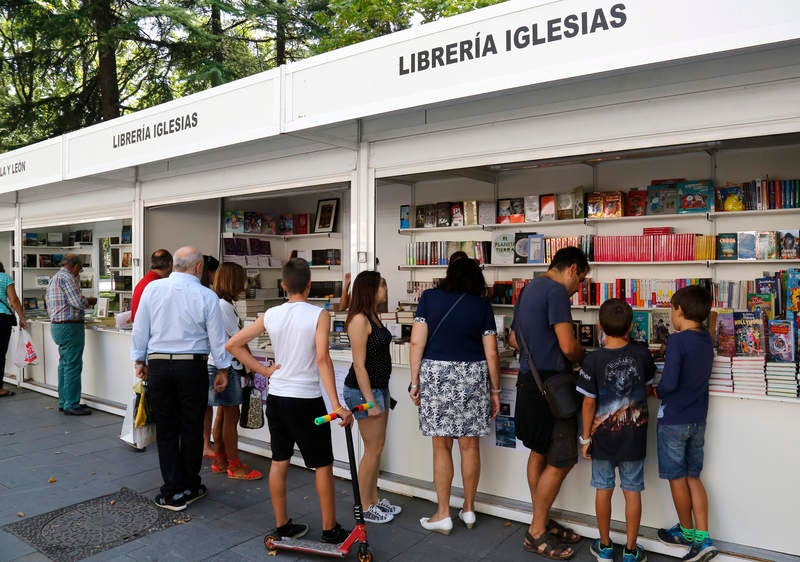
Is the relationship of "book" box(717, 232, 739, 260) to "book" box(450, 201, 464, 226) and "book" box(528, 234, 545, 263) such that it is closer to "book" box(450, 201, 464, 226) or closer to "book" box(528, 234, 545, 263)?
"book" box(528, 234, 545, 263)

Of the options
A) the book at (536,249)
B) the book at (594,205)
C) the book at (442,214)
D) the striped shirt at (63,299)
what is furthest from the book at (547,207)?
the striped shirt at (63,299)

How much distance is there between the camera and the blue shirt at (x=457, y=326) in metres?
3.41

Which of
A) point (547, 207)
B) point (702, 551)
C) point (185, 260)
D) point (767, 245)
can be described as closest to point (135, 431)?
point (185, 260)

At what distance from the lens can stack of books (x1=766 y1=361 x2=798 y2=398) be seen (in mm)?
2990

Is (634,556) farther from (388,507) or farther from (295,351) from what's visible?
(295,351)

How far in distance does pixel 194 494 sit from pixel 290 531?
104cm

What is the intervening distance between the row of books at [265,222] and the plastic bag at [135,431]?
342 centimetres

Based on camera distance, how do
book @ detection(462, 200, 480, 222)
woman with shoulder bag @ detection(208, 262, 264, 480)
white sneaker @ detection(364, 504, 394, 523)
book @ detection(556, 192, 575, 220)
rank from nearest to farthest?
1. white sneaker @ detection(364, 504, 394, 523)
2. woman with shoulder bag @ detection(208, 262, 264, 480)
3. book @ detection(556, 192, 575, 220)
4. book @ detection(462, 200, 480, 222)

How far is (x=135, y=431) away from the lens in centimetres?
425

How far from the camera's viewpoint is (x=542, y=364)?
3242 mm

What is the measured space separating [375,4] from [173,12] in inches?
148

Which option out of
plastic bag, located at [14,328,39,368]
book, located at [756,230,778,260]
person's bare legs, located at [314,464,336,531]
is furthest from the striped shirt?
book, located at [756,230,778,260]

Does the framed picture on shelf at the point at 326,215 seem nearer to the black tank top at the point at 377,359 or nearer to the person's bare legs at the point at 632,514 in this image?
the black tank top at the point at 377,359

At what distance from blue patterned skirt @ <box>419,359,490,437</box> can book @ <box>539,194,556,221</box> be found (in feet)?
11.1
